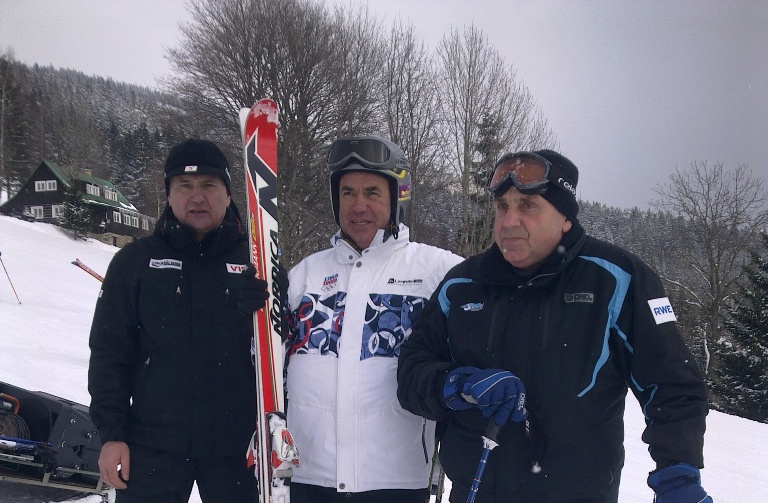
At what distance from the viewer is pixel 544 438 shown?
155cm

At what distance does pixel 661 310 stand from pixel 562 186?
1.51ft

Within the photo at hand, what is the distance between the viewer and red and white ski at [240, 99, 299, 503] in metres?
1.88

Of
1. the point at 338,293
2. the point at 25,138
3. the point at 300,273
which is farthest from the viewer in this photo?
the point at 25,138

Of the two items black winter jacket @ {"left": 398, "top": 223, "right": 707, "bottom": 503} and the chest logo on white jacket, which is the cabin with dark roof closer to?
the chest logo on white jacket

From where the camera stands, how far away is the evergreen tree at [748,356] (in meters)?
17.6

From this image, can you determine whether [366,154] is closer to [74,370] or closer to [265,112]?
[265,112]

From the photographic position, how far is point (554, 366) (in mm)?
1574

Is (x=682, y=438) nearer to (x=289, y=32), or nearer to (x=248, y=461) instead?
(x=248, y=461)

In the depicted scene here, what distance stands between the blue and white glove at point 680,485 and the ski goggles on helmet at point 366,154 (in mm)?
1351

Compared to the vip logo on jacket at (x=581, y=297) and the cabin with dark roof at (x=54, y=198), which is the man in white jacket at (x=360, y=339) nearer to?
the vip logo on jacket at (x=581, y=297)

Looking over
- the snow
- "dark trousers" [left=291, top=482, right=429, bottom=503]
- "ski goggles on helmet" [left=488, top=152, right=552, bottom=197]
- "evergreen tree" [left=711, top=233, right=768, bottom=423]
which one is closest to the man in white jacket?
"dark trousers" [left=291, top=482, right=429, bottom=503]

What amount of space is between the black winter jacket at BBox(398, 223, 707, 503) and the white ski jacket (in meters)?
0.23

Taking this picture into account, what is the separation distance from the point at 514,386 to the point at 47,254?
64.5 feet

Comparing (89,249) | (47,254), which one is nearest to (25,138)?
(89,249)
